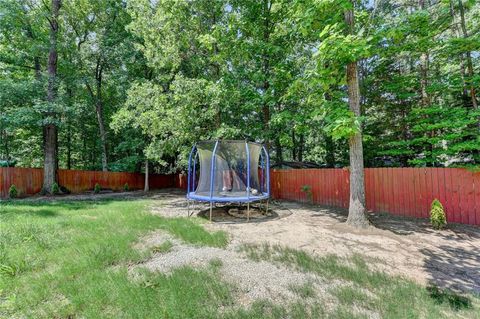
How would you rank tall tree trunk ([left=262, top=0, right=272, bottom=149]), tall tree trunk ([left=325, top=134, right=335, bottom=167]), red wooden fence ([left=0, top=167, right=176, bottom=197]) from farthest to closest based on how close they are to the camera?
tall tree trunk ([left=325, top=134, right=335, bottom=167])
red wooden fence ([left=0, top=167, right=176, bottom=197])
tall tree trunk ([left=262, top=0, right=272, bottom=149])

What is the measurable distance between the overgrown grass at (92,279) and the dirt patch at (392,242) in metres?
1.24

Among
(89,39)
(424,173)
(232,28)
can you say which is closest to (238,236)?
(424,173)

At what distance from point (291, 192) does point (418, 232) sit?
18.3 feet

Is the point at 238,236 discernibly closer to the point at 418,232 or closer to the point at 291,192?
the point at 418,232

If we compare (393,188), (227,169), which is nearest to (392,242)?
(393,188)

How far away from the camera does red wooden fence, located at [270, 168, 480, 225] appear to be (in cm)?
606

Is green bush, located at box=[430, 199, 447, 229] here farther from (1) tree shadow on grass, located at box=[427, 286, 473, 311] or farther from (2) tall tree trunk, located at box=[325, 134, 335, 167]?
(2) tall tree trunk, located at box=[325, 134, 335, 167]

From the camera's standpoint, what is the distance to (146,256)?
4.11 metres

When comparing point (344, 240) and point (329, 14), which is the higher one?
point (329, 14)

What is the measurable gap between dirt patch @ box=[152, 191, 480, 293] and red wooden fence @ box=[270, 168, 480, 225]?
0.42 metres

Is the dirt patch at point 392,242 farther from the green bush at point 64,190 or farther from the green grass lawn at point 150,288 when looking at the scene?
the green bush at point 64,190

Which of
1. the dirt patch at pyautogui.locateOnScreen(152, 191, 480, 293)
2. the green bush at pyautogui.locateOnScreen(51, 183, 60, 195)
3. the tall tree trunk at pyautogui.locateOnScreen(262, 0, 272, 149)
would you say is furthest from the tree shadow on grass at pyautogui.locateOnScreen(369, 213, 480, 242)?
the green bush at pyautogui.locateOnScreen(51, 183, 60, 195)

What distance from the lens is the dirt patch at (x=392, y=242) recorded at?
3.61 metres

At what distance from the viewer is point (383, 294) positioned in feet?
9.49
